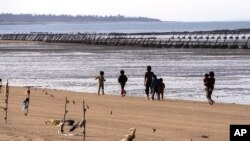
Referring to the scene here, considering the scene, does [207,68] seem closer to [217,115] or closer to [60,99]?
[60,99]

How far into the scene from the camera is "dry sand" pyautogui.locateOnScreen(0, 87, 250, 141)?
15.3 metres

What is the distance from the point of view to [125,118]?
18.8m

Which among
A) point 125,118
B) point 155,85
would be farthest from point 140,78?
point 125,118

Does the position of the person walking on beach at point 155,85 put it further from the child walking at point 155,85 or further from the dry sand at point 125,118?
the dry sand at point 125,118

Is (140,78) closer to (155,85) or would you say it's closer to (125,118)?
(155,85)

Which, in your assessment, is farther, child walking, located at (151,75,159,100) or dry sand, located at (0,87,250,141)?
child walking, located at (151,75,159,100)

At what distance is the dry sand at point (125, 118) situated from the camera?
50.3 ft

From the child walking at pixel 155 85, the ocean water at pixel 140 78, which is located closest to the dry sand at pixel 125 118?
the child walking at pixel 155 85

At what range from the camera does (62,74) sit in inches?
1686

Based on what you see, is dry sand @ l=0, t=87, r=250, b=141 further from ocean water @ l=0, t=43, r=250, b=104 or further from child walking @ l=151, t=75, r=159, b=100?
ocean water @ l=0, t=43, r=250, b=104

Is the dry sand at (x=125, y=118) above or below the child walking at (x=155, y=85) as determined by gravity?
below

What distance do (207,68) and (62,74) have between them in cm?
1008

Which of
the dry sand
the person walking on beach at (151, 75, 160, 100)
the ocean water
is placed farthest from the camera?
the ocean water

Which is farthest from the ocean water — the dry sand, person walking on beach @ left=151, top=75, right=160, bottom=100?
the dry sand
